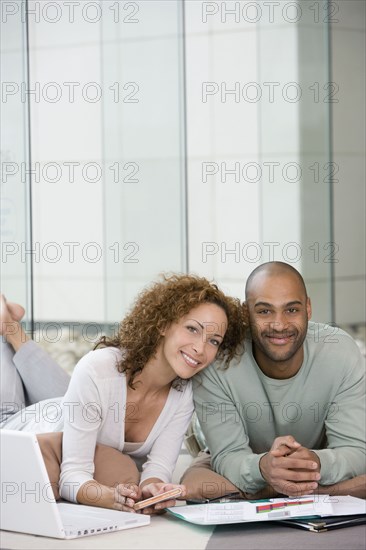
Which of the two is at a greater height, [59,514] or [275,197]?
[275,197]

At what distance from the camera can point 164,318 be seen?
232cm

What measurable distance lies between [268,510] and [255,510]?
3 cm

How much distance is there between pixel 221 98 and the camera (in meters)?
4.84

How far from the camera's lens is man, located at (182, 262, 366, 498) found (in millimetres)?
2312

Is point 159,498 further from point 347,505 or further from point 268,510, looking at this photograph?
point 347,505

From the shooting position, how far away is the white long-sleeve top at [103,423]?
7.22 ft

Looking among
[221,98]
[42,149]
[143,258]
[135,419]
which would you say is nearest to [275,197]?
[221,98]

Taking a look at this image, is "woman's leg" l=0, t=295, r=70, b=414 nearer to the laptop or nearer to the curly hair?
the curly hair

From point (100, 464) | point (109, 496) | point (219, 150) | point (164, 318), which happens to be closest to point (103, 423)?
point (100, 464)

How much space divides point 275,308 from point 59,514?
0.78 m

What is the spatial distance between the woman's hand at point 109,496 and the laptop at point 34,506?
45 millimetres

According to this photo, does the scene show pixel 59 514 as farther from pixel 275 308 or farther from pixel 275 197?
pixel 275 197

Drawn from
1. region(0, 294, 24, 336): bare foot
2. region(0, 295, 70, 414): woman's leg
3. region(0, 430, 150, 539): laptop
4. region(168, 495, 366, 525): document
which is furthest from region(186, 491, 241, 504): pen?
region(0, 294, 24, 336): bare foot

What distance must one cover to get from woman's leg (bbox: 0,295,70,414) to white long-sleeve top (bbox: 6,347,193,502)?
1.14 feet
